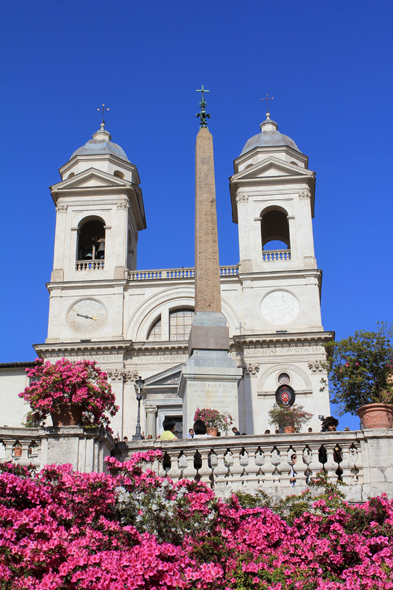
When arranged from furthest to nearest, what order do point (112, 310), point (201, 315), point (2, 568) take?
point (112, 310), point (201, 315), point (2, 568)

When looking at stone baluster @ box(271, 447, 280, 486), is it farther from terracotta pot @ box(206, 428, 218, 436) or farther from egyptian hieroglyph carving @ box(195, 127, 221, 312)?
egyptian hieroglyph carving @ box(195, 127, 221, 312)

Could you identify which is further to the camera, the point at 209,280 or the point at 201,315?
the point at 209,280

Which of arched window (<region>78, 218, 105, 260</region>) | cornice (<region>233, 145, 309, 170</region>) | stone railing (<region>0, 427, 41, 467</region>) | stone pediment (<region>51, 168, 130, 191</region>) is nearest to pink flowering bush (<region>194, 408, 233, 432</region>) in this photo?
stone railing (<region>0, 427, 41, 467</region>)

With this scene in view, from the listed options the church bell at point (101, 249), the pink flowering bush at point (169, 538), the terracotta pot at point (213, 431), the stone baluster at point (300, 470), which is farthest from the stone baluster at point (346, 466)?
the church bell at point (101, 249)

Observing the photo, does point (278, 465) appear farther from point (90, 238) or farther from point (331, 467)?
point (90, 238)

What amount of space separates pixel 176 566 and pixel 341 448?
4383 millimetres

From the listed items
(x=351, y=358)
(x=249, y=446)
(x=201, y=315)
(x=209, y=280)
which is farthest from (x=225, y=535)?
(x=351, y=358)

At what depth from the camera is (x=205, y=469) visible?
11141mm

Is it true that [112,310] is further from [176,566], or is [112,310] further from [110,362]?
[176,566]

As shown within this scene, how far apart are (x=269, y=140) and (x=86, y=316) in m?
15.7

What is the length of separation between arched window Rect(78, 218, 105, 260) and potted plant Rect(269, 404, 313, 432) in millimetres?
14967

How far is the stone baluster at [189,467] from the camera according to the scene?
11.1 metres

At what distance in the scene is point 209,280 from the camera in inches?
867

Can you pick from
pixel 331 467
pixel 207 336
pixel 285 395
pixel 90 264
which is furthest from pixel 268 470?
pixel 90 264
